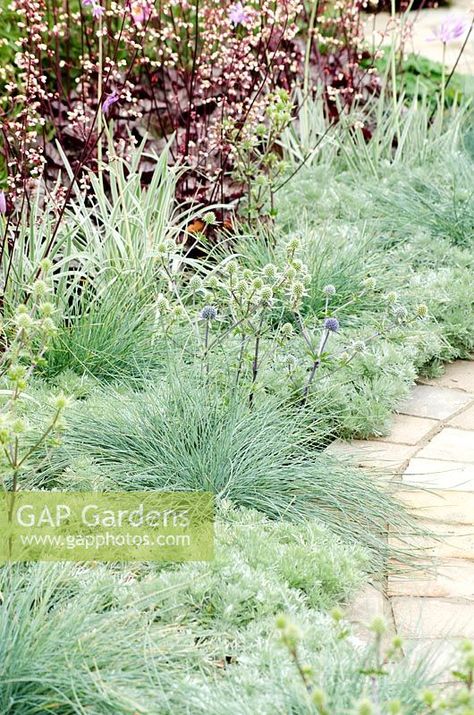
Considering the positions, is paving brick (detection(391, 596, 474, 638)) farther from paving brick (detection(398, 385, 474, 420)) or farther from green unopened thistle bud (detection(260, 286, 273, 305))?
paving brick (detection(398, 385, 474, 420))

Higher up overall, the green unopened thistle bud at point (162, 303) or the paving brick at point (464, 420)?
the green unopened thistle bud at point (162, 303)

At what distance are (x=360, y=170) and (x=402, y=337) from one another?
2.28m

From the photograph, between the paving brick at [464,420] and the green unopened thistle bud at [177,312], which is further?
the paving brick at [464,420]

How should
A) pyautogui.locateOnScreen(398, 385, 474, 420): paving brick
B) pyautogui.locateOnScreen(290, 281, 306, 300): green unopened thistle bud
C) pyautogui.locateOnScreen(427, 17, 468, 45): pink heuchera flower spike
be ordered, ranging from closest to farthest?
pyautogui.locateOnScreen(290, 281, 306, 300): green unopened thistle bud → pyautogui.locateOnScreen(398, 385, 474, 420): paving brick → pyautogui.locateOnScreen(427, 17, 468, 45): pink heuchera flower spike

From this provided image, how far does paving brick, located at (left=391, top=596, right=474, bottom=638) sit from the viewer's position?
2668 millimetres

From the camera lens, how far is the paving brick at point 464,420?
3830 millimetres

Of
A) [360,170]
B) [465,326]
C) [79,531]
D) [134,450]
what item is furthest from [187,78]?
[79,531]

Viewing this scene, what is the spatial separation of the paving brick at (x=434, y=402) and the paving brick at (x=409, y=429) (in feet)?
0.14

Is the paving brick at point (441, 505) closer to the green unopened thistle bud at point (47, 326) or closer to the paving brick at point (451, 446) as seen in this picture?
the paving brick at point (451, 446)

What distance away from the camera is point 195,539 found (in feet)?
9.52

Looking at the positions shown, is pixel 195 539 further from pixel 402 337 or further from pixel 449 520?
pixel 402 337

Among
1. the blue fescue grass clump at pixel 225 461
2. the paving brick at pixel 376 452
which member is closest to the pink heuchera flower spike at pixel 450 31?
the paving brick at pixel 376 452

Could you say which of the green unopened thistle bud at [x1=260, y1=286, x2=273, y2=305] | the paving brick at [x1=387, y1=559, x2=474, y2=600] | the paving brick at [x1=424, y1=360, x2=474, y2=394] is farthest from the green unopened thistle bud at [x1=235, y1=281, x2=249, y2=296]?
the paving brick at [x1=424, y1=360, x2=474, y2=394]

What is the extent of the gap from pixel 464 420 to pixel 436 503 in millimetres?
647
